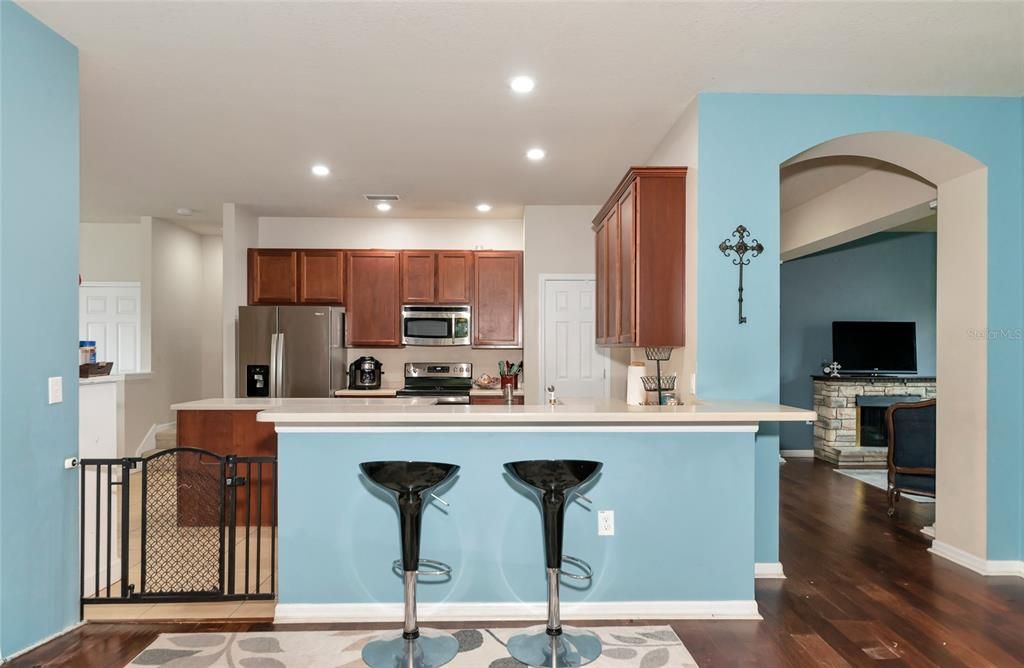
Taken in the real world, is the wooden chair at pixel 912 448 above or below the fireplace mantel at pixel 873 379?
below

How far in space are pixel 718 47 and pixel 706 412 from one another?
175 cm

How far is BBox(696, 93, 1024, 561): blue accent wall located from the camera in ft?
11.7

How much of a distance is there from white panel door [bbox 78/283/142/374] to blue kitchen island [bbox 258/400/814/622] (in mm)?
5375

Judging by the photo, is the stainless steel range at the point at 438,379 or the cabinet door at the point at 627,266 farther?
the stainless steel range at the point at 438,379

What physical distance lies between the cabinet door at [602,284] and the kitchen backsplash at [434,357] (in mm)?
1999

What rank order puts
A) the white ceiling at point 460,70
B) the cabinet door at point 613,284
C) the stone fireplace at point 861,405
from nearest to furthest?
the white ceiling at point 460,70 < the cabinet door at point 613,284 < the stone fireplace at point 861,405

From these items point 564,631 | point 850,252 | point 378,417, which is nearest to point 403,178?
point 378,417

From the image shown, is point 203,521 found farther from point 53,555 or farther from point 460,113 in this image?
point 460,113

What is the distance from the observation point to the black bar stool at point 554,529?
8.51 feet

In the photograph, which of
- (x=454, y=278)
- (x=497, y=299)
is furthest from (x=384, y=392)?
(x=497, y=299)

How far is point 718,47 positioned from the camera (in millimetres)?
3041

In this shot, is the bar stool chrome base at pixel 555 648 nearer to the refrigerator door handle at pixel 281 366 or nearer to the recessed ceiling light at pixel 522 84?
the recessed ceiling light at pixel 522 84

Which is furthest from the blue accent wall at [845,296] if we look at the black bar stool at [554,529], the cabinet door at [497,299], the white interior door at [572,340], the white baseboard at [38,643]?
the white baseboard at [38,643]

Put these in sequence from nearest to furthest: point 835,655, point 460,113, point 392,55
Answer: point 835,655 → point 392,55 → point 460,113
